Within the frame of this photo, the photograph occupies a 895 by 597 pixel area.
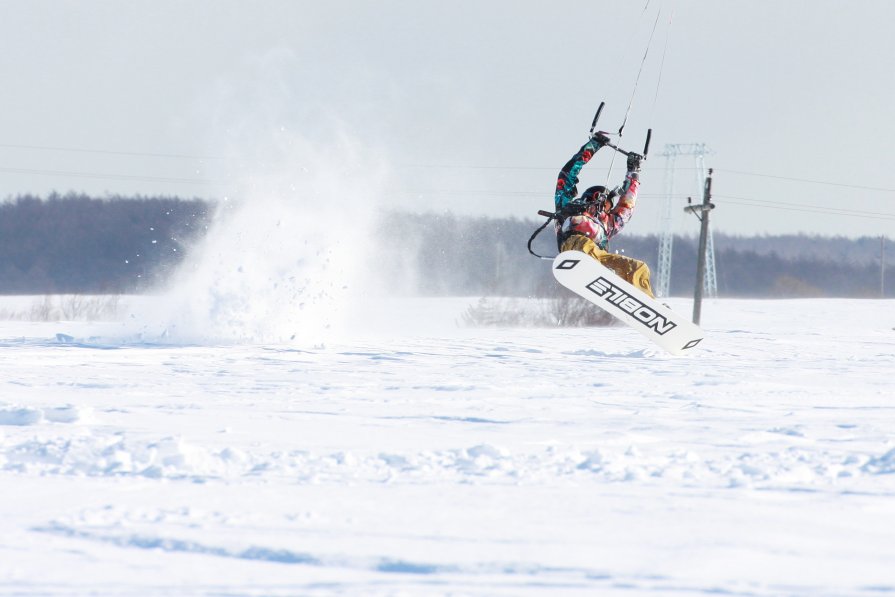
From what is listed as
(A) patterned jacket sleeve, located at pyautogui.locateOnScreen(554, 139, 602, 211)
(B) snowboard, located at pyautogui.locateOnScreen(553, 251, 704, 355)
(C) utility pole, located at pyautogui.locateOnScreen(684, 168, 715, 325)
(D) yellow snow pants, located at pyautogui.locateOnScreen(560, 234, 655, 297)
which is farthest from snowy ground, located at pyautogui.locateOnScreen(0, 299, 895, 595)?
(C) utility pole, located at pyautogui.locateOnScreen(684, 168, 715, 325)

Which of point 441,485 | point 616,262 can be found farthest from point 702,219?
point 441,485

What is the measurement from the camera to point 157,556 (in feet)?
13.4

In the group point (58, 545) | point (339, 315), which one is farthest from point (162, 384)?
point (339, 315)

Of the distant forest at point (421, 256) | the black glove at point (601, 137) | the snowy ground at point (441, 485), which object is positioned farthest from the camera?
the distant forest at point (421, 256)

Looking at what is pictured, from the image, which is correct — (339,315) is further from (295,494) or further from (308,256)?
(295,494)

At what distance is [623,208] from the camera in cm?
1348

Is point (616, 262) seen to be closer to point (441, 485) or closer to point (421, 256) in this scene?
point (441, 485)

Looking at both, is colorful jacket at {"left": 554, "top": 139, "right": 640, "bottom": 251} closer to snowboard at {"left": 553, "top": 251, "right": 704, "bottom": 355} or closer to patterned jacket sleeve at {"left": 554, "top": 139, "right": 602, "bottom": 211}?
patterned jacket sleeve at {"left": 554, "top": 139, "right": 602, "bottom": 211}

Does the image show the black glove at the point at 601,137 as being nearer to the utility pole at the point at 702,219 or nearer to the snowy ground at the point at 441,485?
the snowy ground at the point at 441,485

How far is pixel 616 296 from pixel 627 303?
180mm

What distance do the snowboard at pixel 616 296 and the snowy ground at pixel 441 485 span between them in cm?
228

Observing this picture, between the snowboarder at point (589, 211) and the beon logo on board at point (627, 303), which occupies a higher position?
the snowboarder at point (589, 211)

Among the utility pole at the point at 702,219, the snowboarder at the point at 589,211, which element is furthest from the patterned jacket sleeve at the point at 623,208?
the utility pole at the point at 702,219

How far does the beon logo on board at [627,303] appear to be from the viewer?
13703 millimetres
